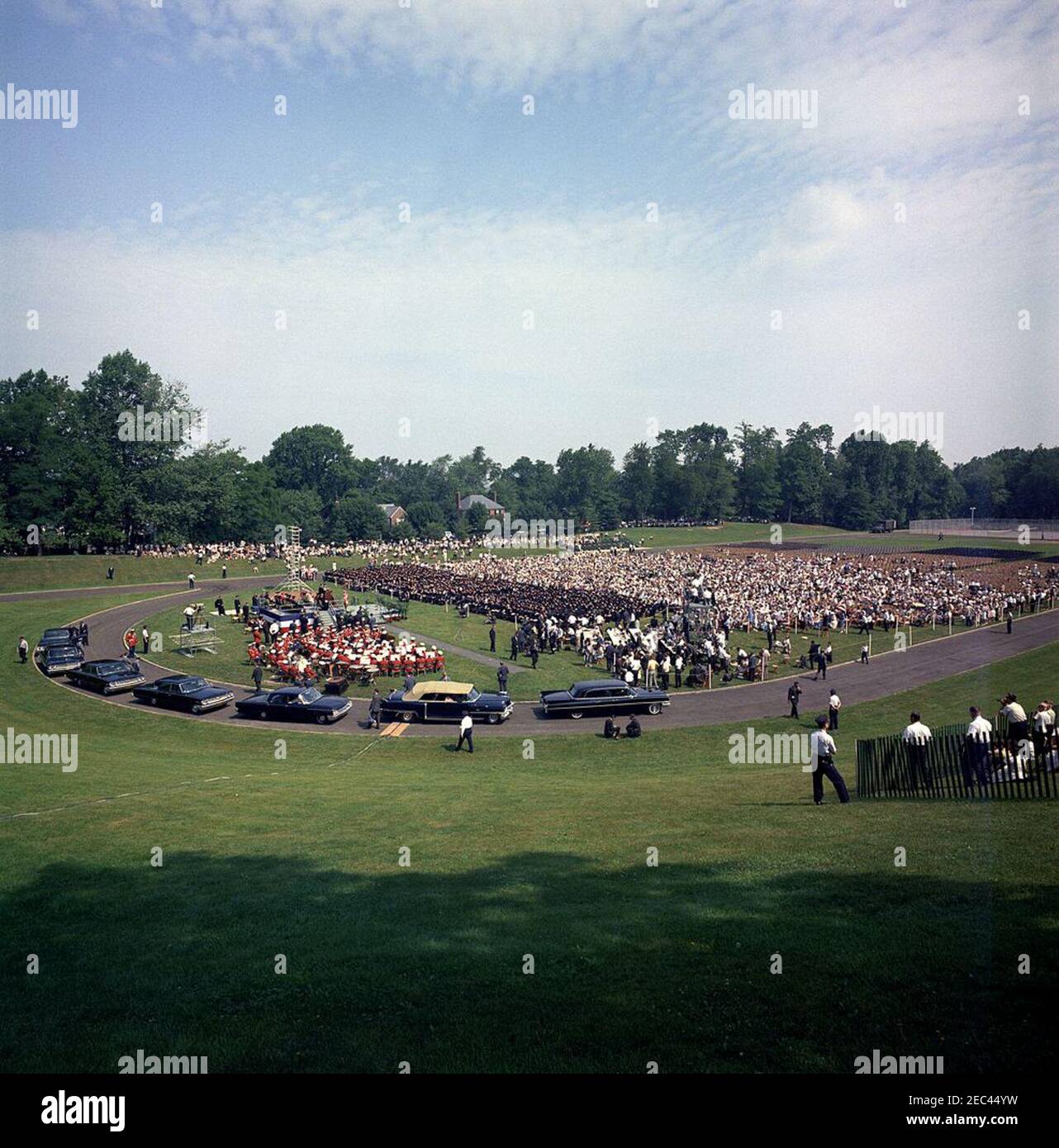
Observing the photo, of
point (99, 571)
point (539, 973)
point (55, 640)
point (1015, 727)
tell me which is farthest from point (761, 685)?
point (99, 571)

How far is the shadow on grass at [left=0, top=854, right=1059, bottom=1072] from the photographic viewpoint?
7.01 meters

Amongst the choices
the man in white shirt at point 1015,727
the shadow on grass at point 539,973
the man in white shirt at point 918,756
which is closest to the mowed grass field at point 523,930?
the shadow on grass at point 539,973

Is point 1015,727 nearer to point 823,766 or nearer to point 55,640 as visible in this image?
point 823,766

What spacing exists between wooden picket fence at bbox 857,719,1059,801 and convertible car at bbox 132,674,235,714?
959 inches

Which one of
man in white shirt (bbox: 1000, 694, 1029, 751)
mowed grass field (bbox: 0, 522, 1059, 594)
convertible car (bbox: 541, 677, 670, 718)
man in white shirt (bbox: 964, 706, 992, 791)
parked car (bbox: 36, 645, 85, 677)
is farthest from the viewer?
mowed grass field (bbox: 0, 522, 1059, 594)

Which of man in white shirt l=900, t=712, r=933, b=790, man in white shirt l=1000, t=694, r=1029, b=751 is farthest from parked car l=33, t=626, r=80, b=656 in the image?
man in white shirt l=1000, t=694, r=1029, b=751

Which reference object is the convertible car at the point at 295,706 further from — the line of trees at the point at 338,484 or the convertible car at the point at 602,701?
the line of trees at the point at 338,484

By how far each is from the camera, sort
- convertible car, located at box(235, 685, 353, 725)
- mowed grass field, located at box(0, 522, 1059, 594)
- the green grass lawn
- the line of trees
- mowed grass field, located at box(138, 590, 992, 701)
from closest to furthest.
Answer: convertible car, located at box(235, 685, 353, 725) < mowed grass field, located at box(138, 590, 992, 701) < the green grass lawn < mowed grass field, located at box(0, 522, 1059, 594) < the line of trees

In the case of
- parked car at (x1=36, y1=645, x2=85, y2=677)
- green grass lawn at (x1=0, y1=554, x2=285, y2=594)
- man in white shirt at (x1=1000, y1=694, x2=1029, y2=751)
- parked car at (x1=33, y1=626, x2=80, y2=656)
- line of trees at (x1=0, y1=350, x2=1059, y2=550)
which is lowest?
→ parked car at (x1=36, y1=645, x2=85, y2=677)

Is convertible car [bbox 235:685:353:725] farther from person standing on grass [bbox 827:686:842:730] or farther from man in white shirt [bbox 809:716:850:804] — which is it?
man in white shirt [bbox 809:716:850:804]

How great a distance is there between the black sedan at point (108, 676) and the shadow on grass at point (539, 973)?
79.4 ft

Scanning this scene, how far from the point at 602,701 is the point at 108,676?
2136cm
